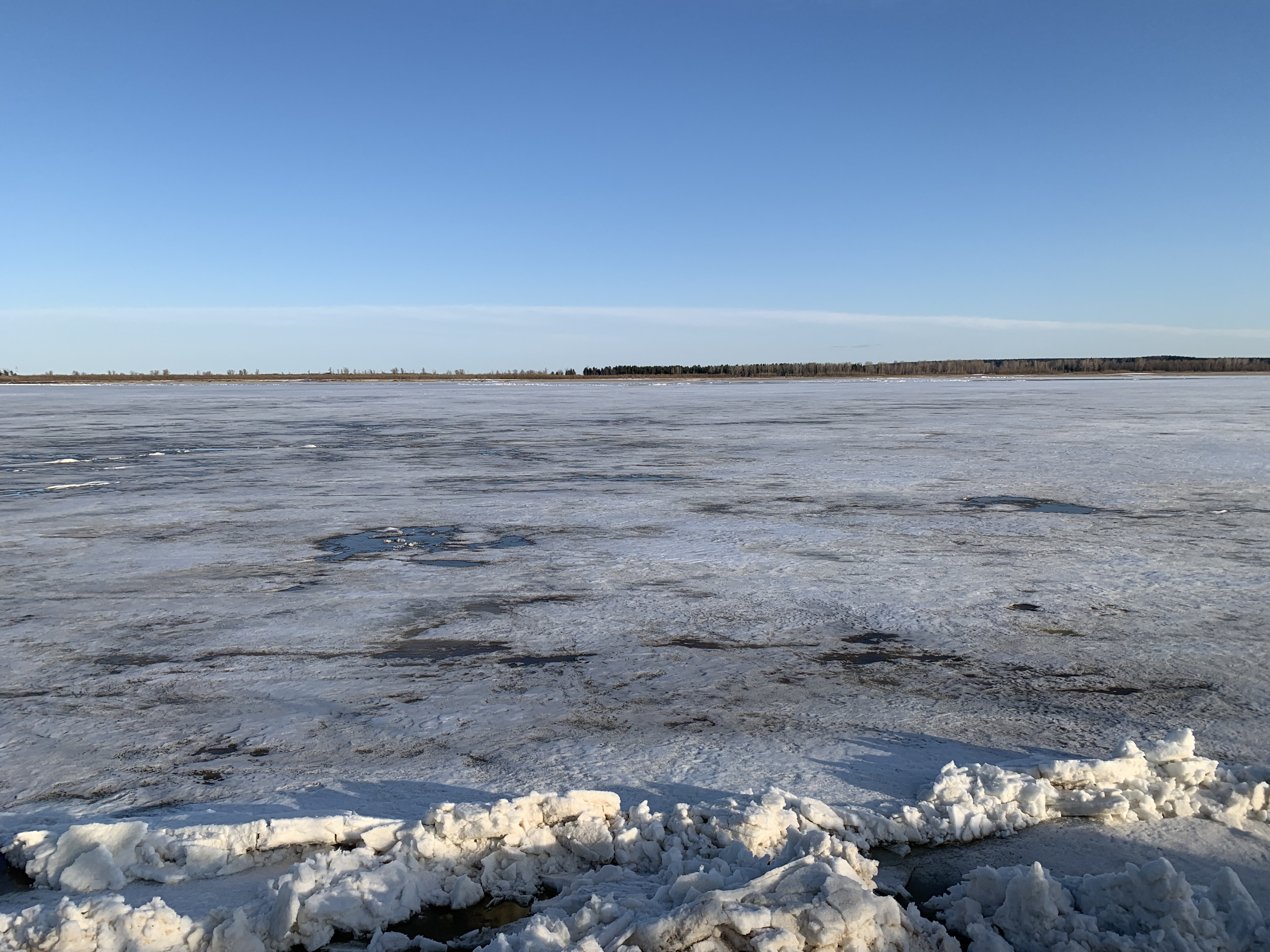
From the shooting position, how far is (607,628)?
3922mm

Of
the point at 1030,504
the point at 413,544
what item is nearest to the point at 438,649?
the point at 413,544

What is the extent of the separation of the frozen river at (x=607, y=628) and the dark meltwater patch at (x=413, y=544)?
0.11ft

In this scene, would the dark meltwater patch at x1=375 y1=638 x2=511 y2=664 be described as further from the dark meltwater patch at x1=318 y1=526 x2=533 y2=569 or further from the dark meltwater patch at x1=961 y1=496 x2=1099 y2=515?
the dark meltwater patch at x1=961 y1=496 x2=1099 y2=515

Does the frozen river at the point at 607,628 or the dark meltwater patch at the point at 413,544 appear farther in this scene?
the dark meltwater patch at the point at 413,544

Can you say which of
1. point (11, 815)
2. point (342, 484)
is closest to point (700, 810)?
point (11, 815)

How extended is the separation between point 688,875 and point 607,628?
6.41 ft

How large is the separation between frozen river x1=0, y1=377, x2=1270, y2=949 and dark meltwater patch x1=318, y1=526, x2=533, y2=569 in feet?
0.11

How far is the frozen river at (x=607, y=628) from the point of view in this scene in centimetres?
266

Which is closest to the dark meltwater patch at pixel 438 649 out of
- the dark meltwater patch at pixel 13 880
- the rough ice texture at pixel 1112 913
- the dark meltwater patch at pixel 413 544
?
the dark meltwater patch at pixel 413 544

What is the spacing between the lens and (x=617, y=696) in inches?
123

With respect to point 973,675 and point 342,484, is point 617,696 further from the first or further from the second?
point 342,484

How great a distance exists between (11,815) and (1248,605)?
175 inches

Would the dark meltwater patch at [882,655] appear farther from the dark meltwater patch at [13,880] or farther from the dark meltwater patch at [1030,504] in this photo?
the dark meltwater patch at [1030,504]

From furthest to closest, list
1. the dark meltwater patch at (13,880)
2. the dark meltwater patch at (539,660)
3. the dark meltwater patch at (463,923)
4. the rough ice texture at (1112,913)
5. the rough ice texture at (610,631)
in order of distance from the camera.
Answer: the dark meltwater patch at (539,660)
the rough ice texture at (610,631)
the dark meltwater patch at (13,880)
the dark meltwater patch at (463,923)
the rough ice texture at (1112,913)
